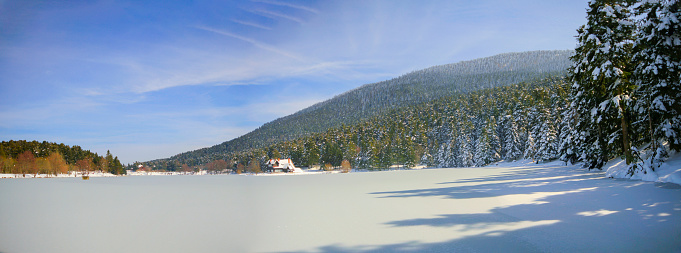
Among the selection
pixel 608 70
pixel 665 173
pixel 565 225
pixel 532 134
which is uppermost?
pixel 608 70

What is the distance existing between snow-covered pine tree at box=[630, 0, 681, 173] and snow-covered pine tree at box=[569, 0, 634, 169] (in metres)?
1.36

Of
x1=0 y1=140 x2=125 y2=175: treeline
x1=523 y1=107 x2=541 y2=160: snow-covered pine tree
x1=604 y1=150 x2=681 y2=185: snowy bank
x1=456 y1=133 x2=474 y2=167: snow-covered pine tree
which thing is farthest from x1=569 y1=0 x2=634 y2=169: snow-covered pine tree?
x1=0 y1=140 x2=125 y2=175: treeline

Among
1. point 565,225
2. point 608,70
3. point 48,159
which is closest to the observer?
point 565,225

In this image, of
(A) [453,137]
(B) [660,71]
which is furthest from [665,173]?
(A) [453,137]

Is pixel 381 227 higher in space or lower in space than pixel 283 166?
higher

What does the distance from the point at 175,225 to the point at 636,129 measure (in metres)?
24.9

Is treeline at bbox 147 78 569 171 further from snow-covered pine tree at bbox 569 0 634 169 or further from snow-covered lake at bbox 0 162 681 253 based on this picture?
snow-covered lake at bbox 0 162 681 253

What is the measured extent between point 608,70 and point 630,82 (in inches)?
64.3

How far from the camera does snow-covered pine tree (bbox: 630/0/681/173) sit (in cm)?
1608

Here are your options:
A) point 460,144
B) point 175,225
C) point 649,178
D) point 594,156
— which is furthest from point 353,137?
point 175,225

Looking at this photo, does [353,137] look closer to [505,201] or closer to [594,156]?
[594,156]

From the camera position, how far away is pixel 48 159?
305 feet

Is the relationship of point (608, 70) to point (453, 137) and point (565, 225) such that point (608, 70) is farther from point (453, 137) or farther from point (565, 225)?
point (453, 137)

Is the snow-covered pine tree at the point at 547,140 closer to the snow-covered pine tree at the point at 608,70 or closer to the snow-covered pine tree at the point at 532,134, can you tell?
the snow-covered pine tree at the point at 532,134
